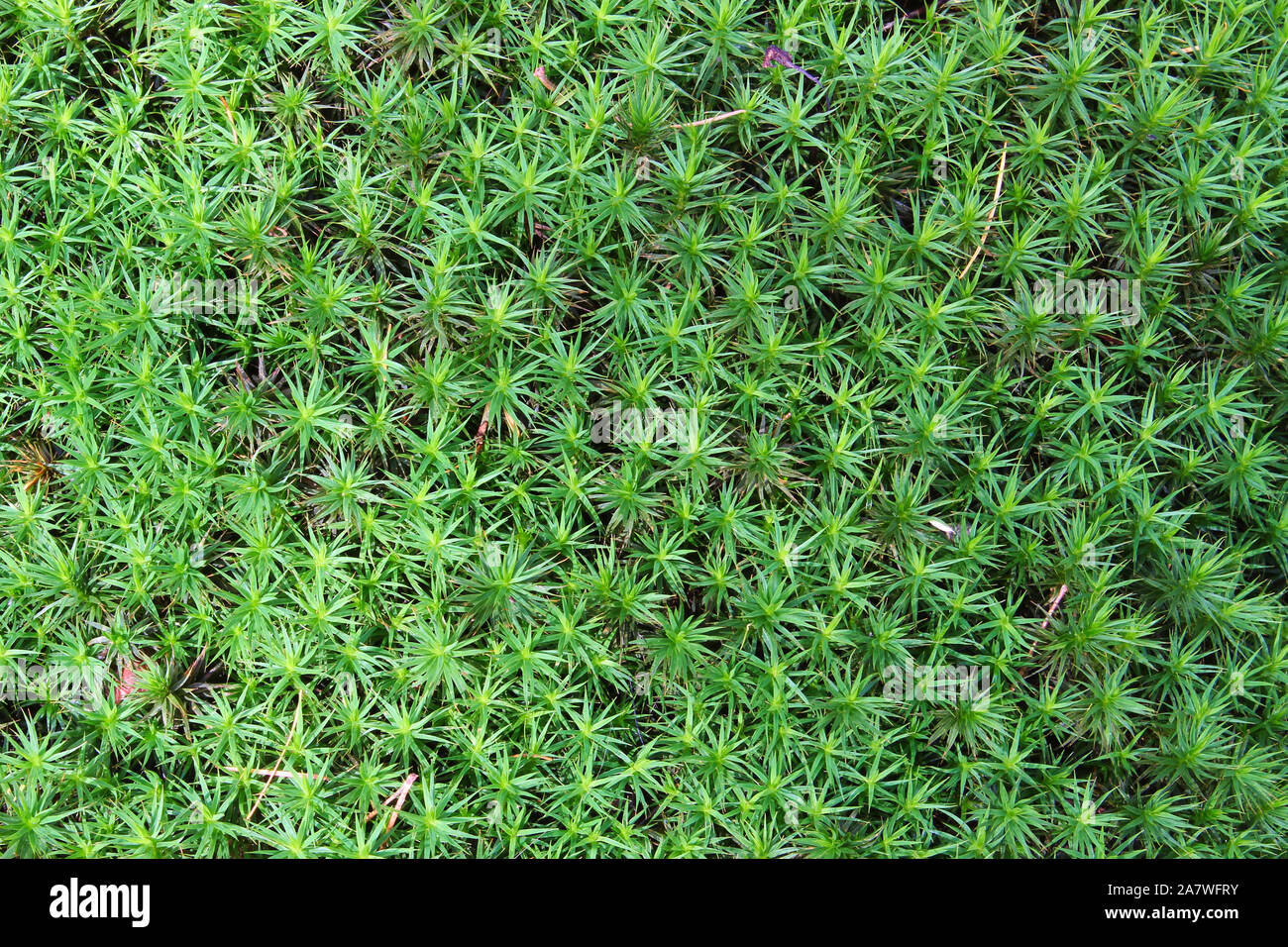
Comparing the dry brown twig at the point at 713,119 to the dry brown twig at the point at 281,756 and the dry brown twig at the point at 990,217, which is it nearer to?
the dry brown twig at the point at 990,217

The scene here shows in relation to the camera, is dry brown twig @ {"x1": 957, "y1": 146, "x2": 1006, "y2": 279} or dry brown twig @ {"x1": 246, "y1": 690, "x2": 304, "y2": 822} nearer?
dry brown twig @ {"x1": 246, "y1": 690, "x2": 304, "y2": 822}

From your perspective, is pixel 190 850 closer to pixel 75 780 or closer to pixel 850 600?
pixel 75 780

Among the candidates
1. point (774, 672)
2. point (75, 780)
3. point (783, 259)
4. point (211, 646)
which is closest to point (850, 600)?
point (774, 672)

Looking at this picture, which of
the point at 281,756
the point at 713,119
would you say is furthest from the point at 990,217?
the point at 281,756

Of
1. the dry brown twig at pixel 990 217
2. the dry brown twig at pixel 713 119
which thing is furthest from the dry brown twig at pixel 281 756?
the dry brown twig at pixel 990 217

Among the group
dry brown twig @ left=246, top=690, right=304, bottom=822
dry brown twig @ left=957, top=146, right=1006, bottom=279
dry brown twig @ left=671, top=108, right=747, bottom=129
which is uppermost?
dry brown twig @ left=671, top=108, right=747, bottom=129

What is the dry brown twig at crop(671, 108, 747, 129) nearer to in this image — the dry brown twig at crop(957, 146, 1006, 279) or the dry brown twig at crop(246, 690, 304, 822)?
the dry brown twig at crop(957, 146, 1006, 279)

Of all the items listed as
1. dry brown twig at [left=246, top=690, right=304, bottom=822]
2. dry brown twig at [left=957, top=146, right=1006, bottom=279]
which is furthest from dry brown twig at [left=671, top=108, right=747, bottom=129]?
dry brown twig at [left=246, top=690, right=304, bottom=822]

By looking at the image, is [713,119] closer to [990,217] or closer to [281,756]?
[990,217]

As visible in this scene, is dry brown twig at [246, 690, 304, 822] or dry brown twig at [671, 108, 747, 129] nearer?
dry brown twig at [246, 690, 304, 822]

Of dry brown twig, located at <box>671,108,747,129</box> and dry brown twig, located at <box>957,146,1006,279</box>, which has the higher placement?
dry brown twig, located at <box>671,108,747,129</box>

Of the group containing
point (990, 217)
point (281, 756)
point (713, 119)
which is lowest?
point (281, 756)
